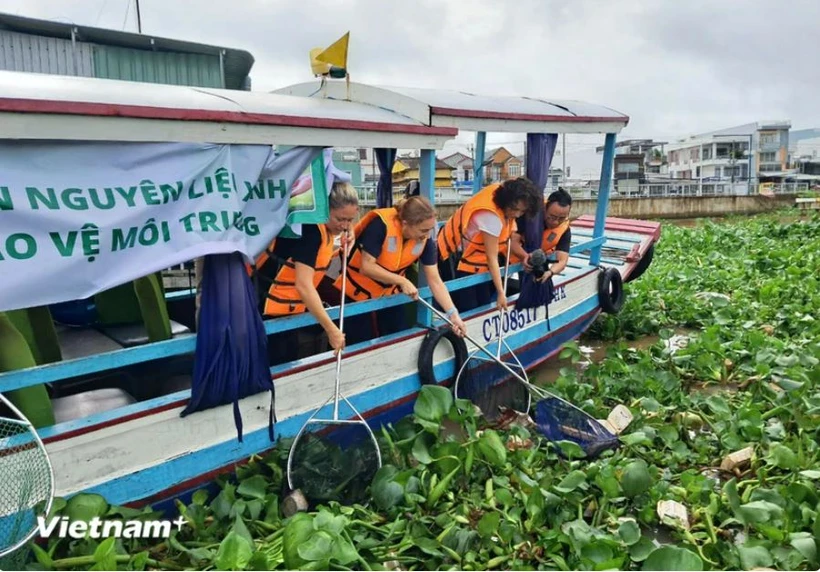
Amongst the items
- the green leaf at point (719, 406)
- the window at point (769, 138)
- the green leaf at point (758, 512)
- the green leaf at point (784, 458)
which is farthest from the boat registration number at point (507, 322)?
the window at point (769, 138)

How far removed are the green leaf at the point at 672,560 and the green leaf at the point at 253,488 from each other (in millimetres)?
1728

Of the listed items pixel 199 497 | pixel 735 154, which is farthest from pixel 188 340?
pixel 735 154

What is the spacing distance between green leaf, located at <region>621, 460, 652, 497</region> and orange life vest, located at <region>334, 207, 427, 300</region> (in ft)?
5.79

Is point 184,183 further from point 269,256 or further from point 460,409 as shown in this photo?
point 460,409

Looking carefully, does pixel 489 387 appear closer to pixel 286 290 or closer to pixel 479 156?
pixel 286 290

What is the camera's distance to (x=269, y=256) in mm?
3727

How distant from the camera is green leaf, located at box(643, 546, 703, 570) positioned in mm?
2545

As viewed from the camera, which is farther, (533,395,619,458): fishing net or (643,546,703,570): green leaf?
(533,395,619,458): fishing net

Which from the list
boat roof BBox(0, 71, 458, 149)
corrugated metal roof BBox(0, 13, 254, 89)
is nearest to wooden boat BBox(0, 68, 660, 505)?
boat roof BBox(0, 71, 458, 149)

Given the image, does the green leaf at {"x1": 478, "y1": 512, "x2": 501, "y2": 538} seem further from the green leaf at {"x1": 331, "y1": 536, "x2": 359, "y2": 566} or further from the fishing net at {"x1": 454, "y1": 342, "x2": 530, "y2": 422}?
the fishing net at {"x1": 454, "y1": 342, "x2": 530, "y2": 422}

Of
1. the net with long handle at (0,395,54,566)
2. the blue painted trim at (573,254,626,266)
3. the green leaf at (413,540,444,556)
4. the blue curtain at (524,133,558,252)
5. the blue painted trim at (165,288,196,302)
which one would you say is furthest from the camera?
the blue painted trim at (573,254,626,266)

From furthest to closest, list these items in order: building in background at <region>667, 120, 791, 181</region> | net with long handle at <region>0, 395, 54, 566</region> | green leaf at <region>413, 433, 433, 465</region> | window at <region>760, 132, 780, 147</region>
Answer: window at <region>760, 132, 780, 147</region>, building in background at <region>667, 120, 791, 181</region>, green leaf at <region>413, 433, 433, 465</region>, net with long handle at <region>0, 395, 54, 566</region>

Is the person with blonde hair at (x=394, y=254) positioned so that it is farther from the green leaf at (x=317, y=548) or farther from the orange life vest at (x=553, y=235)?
the green leaf at (x=317, y=548)

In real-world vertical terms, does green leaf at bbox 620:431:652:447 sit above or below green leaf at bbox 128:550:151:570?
below
